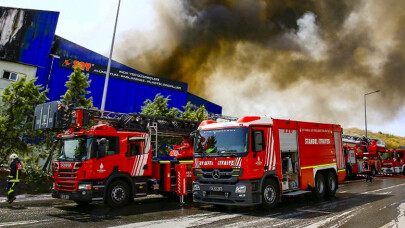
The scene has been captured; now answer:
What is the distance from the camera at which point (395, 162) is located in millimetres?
27859

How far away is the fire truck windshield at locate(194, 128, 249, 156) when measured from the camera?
8562 millimetres

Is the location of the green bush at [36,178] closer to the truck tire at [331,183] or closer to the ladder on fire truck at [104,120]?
the ladder on fire truck at [104,120]

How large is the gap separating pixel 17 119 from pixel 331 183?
52.2 feet

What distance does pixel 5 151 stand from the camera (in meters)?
15.5

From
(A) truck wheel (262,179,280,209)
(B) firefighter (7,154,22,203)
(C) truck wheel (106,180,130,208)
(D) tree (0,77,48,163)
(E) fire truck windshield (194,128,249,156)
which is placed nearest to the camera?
(E) fire truck windshield (194,128,249,156)

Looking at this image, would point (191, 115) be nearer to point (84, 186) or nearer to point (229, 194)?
point (84, 186)

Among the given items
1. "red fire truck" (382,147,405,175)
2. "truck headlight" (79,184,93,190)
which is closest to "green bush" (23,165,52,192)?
"truck headlight" (79,184,93,190)

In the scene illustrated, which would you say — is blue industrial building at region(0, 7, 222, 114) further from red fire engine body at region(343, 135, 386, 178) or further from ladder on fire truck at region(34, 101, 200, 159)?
red fire engine body at region(343, 135, 386, 178)

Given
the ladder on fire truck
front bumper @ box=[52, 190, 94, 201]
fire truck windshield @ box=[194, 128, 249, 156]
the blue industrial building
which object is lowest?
front bumper @ box=[52, 190, 94, 201]

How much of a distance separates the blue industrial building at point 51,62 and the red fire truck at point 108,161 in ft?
64.0

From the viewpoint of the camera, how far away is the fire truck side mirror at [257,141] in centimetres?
852

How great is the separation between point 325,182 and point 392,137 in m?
85.9

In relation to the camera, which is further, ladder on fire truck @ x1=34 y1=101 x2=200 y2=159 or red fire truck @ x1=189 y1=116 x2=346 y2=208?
ladder on fire truck @ x1=34 y1=101 x2=200 y2=159

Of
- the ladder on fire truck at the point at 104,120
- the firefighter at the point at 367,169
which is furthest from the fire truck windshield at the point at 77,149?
the firefighter at the point at 367,169
